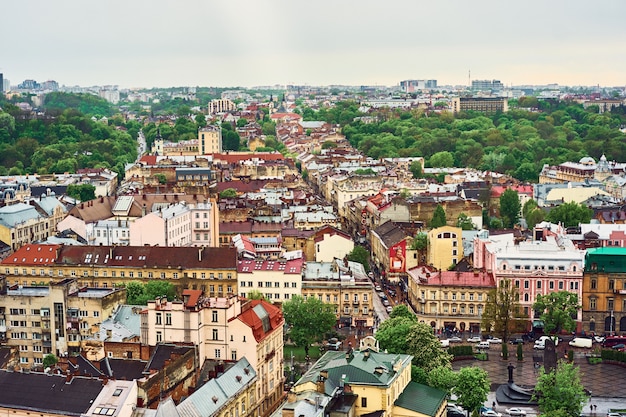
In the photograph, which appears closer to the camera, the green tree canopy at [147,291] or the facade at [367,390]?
the facade at [367,390]

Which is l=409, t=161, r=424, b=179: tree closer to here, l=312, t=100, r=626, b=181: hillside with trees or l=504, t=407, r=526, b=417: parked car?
l=312, t=100, r=626, b=181: hillside with trees

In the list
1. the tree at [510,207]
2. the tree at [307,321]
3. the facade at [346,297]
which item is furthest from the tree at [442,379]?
the tree at [510,207]

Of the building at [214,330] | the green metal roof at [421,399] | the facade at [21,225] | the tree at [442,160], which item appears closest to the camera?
the green metal roof at [421,399]

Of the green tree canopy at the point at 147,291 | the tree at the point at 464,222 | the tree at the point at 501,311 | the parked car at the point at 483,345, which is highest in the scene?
the tree at the point at 464,222

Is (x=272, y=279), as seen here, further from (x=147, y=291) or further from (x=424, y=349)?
(x=424, y=349)

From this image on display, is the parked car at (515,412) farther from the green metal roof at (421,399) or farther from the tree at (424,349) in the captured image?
the green metal roof at (421,399)

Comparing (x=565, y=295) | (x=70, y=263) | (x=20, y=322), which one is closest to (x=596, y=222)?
(x=565, y=295)

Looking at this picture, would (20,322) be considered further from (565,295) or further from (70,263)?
(565,295)
